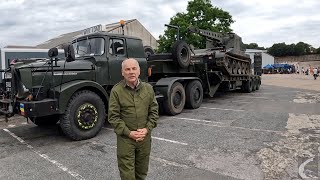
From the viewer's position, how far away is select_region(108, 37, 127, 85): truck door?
322 inches

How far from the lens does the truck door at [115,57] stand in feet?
26.9

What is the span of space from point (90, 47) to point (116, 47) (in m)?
0.64

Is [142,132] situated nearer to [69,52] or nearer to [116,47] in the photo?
[69,52]

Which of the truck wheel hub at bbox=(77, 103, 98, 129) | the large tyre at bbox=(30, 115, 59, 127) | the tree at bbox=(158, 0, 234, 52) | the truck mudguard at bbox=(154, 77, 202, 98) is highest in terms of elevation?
the tree at bbox=(158, 0, 234, 52)

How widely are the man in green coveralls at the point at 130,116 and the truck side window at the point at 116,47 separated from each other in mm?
4820

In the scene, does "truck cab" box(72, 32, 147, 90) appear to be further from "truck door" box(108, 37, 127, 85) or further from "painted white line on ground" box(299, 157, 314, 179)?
"painted white line on ground" box(299, 157, 314, 179)

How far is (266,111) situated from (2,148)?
24.8ft

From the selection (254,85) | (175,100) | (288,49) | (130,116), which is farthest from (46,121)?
(288,49)

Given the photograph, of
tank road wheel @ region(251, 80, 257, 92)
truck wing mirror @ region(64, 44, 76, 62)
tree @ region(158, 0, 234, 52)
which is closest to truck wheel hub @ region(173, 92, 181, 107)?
truck wing mirror @ region(64, 44, 76, 62)

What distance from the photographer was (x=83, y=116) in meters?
7.13

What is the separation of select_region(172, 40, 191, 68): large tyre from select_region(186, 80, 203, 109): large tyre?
0.73 m

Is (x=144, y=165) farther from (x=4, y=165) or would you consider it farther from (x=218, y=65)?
(x=218, y=65)

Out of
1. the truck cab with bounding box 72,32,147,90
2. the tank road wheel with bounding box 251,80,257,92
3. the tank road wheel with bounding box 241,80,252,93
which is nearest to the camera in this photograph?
the truck cab with bounding box 72,32,147,90

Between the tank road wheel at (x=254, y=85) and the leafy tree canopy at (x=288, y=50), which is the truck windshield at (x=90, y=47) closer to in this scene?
the tank road wheel at (x=254, y=85)
